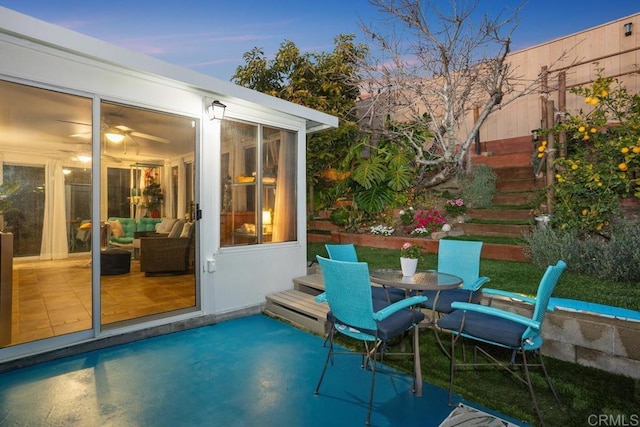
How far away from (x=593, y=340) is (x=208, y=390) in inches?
113

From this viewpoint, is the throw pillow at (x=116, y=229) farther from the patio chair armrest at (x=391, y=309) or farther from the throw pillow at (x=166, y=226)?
the patio chair armrest at (x=391, y=309)

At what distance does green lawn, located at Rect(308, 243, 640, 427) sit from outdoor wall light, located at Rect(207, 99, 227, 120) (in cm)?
271

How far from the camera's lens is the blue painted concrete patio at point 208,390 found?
214 cm

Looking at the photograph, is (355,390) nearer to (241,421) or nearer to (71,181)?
(241,421)

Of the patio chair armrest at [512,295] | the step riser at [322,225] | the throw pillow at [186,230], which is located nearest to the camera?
the patio chair armrest at [512,295]

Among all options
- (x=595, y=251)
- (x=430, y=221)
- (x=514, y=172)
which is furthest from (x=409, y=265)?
(x=514, y=172)

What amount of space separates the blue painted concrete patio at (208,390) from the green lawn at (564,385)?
0.72 ft

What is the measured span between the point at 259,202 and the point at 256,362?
2.08m

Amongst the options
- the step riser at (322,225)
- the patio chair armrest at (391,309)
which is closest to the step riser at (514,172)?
Answer: the step riser at (322,225)

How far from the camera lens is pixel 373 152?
7.78m

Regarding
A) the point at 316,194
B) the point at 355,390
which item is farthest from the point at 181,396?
the point at 316,194

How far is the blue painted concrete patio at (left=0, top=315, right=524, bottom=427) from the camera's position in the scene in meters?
2.14

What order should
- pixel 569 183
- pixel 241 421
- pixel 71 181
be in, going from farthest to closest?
1. pixel 569 183
2. pixel 71 181
3. pixel 241 421

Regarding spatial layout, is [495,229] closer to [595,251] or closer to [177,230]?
[595,251]
